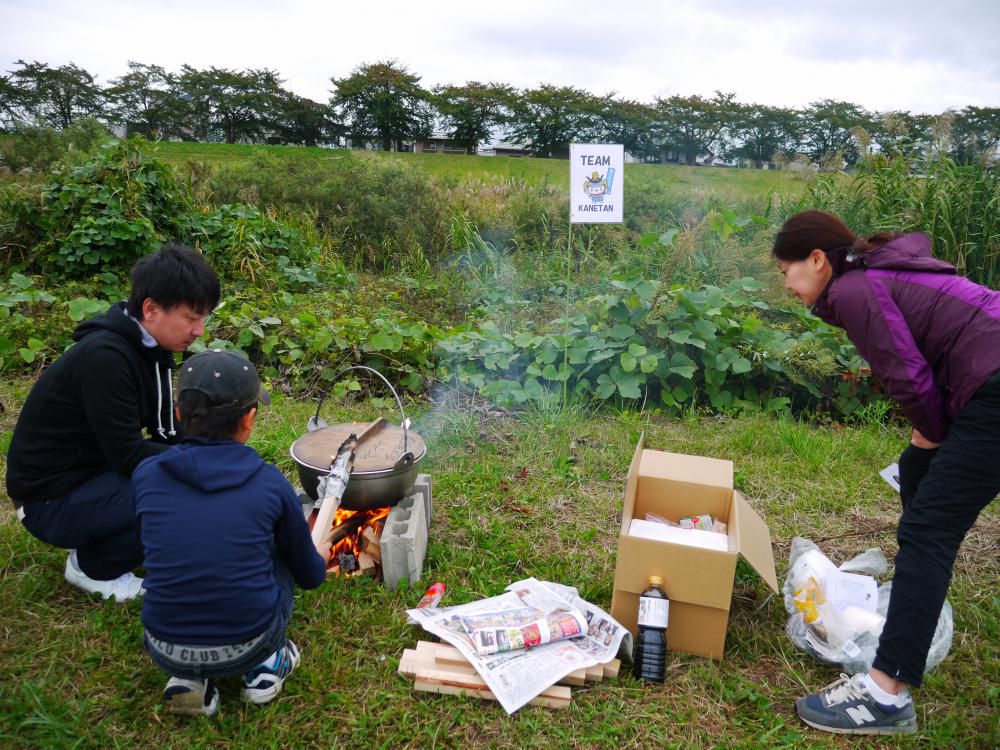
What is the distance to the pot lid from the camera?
2836 millimetres

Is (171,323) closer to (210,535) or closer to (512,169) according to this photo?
(210,535)

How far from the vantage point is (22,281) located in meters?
5.81

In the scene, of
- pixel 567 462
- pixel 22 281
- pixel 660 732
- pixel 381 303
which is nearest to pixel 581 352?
pixel 567 462

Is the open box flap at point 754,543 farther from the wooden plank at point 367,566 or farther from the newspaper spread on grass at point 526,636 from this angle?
the wooden plank at point 367,566

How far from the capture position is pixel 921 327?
2107 mm

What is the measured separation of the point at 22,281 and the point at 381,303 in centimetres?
310

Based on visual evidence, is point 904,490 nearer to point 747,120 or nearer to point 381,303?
point 381,303

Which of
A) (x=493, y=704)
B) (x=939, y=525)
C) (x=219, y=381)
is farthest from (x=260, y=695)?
(x=939, y=525)

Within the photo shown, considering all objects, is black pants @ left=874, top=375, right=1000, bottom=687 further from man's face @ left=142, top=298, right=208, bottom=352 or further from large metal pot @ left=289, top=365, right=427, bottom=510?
man's face @ left=142, top=298, right=208, bottom=352

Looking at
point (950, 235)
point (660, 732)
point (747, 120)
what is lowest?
point (660, 732)

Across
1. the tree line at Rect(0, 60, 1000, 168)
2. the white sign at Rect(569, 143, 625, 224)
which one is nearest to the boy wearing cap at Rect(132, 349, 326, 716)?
the white sign at Rect(569, 143, 625, 224)

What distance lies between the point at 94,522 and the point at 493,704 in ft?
5.33

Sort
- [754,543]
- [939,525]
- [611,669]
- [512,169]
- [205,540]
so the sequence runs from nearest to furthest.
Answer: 1. [205,540]
2. [939,525]
3. [611,669]
4. [754,543]
5. [512,169]

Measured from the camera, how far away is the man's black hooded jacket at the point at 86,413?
2.40 metres
